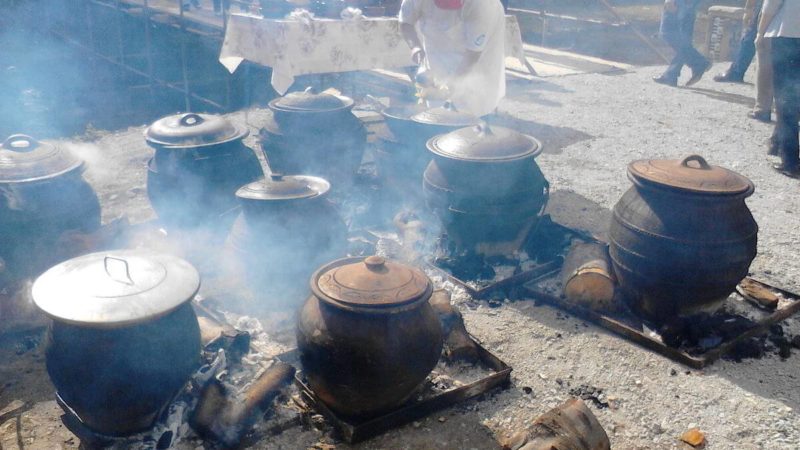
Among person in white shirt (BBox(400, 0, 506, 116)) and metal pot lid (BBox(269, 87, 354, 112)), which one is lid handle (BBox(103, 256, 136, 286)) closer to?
metal pot lid (BBox(269, 87, 354, 112))

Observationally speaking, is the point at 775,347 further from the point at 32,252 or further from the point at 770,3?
the point at 32,252

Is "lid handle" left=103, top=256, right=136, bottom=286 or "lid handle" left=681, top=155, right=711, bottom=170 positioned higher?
"lid handle" left=681, top=155, right=711, bottom=170

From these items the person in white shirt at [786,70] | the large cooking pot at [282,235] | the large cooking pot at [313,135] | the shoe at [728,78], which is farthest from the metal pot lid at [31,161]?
the shoe at [728,78]

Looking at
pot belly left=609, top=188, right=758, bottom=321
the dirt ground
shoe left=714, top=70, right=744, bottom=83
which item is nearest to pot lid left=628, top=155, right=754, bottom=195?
pot belly left=609, top=188, right=758, bottom=321

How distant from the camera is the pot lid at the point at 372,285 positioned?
342 cm

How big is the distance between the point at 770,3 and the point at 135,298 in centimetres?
840

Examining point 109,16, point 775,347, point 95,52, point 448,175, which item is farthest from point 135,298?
point 109,16

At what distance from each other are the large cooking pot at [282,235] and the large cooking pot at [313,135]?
1498 mm

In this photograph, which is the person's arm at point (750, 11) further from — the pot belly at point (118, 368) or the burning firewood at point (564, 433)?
the pot belly at point (118, 368)

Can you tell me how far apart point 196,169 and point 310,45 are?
12.3 ft

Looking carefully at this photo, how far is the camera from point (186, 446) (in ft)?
11.8

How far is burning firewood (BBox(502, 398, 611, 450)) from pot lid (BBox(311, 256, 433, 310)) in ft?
3.19

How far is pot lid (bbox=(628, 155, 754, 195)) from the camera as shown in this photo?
4297mm

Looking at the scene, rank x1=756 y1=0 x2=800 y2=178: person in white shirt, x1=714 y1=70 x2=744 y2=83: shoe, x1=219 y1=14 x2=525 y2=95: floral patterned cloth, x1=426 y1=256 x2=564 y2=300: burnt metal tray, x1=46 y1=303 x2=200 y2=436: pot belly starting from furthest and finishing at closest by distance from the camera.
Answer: x1=714 y1=70 x2=744 y2=83: shoe < x1=219 y1=14 x2=525 y2=95: floral patterned cloth < x1=756 y1=0 x2=800 y2=178: person in white shirt < x1=426 y1=256 x2=564 y2=300: burnt metal tray < x1=46 y1=303 x2=200 y2=436: pot belly
